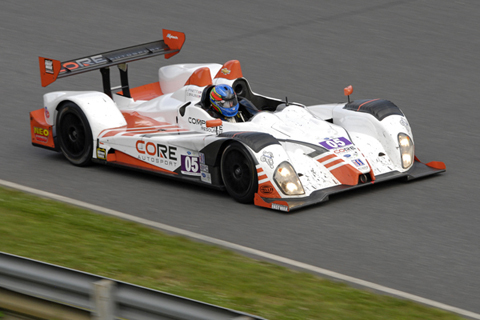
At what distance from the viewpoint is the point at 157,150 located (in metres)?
9.91

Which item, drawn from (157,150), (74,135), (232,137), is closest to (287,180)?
(232,137)

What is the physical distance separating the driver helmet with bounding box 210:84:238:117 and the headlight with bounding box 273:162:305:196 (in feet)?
4.88

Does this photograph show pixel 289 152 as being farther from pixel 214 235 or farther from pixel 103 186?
pixel 103 186

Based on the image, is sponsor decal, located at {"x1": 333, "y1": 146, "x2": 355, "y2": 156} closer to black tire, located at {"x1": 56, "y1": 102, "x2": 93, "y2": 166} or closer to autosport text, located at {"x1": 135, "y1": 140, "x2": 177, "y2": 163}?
autosport text, located at {"x1": 135, "y1": 140, "x2": 177, "y2": 163}

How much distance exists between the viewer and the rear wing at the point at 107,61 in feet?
34.4

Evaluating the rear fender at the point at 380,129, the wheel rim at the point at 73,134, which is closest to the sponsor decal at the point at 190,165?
the wheel rim at the point at 73,134

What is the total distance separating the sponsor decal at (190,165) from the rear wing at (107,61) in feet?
6.70

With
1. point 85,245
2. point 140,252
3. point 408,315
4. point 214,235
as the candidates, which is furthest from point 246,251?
point 408,315

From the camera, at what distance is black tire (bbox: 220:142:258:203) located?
898 centimetres

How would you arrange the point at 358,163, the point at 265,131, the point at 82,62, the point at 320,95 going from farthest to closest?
the point at 320,95, the point at 82,62, the point at 265,131, the point at 358,163

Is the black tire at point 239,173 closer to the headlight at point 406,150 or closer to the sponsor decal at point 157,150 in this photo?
the sponsor decal at point 157,150

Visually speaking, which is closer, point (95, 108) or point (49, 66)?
point (49, 66)

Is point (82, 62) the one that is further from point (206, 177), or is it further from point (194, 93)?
point (206, 177)

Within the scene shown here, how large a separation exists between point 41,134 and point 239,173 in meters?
3.42
